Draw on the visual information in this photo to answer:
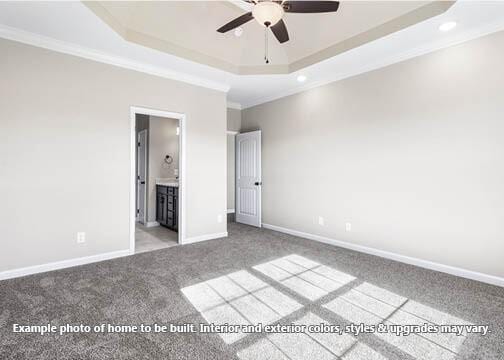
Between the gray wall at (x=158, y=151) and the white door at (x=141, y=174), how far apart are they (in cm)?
20

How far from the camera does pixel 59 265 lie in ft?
10.0

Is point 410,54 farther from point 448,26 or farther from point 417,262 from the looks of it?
point 417,262

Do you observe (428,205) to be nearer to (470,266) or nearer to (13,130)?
(470,266)

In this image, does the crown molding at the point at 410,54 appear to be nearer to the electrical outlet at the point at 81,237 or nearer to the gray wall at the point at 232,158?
the gray wall at the point at 232,158

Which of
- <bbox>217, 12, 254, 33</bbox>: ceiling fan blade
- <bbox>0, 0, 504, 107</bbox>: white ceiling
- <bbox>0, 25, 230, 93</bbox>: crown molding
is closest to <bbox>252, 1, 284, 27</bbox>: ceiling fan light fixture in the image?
<bbox>217, 12, 254, 33</bbox>: ceiling fan blade

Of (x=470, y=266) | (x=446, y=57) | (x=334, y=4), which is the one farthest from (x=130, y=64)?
(x=470, y=266)

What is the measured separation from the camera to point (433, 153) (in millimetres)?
A: 3090

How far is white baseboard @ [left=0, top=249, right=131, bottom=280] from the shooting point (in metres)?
2.80

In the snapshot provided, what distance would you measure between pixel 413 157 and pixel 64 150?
14.5 ft

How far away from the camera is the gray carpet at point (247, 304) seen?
67.2 inches

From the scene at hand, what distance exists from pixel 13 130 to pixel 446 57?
5.07m

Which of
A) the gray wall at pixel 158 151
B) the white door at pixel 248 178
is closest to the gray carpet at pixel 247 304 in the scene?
the white door at pixel 248 178

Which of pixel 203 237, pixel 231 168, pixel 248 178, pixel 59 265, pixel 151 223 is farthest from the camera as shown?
pixel 231 168

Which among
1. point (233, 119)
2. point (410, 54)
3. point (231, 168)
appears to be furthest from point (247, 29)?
point (231, 168)
